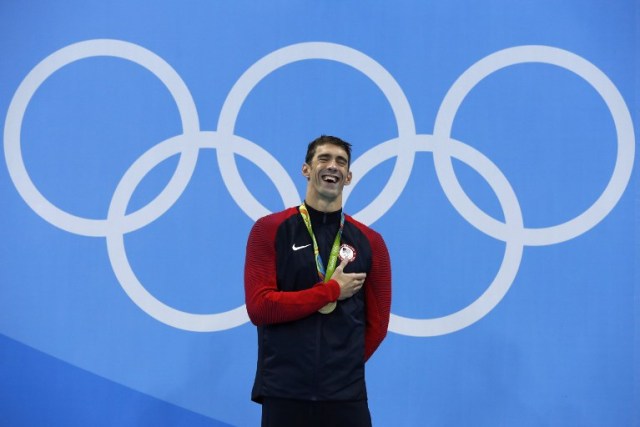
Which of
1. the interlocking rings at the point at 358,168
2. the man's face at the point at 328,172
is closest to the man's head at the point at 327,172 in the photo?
the man's face at the point at 328,172

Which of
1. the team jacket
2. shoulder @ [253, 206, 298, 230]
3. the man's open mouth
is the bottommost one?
the team jacket

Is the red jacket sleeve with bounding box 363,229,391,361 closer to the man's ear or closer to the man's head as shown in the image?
the man's head

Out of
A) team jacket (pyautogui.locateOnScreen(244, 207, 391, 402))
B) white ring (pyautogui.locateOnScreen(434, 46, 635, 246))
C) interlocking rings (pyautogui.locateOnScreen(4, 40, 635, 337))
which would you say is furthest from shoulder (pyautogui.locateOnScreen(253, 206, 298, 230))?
white ring (pyautogui.locateOnScreen(434, 46, 635, 246))

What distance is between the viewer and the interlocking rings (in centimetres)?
388

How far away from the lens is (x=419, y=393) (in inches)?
151

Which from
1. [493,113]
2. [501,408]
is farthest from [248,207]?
[501,408]

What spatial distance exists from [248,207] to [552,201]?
182cm

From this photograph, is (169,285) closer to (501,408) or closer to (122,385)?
(122,385)

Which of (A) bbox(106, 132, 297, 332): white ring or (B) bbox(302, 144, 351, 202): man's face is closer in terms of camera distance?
(B) bbox(302, 144, 351, 202): man's face

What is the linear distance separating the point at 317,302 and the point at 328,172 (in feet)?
1.78

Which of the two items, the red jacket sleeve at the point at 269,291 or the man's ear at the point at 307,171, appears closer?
the red jacket sleeve at the point at 269,291

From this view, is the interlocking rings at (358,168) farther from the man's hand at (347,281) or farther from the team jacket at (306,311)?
the man's hand at (347,281)

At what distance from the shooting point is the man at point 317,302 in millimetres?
2436

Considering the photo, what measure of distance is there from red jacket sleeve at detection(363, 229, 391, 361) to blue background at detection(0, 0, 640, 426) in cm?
113
